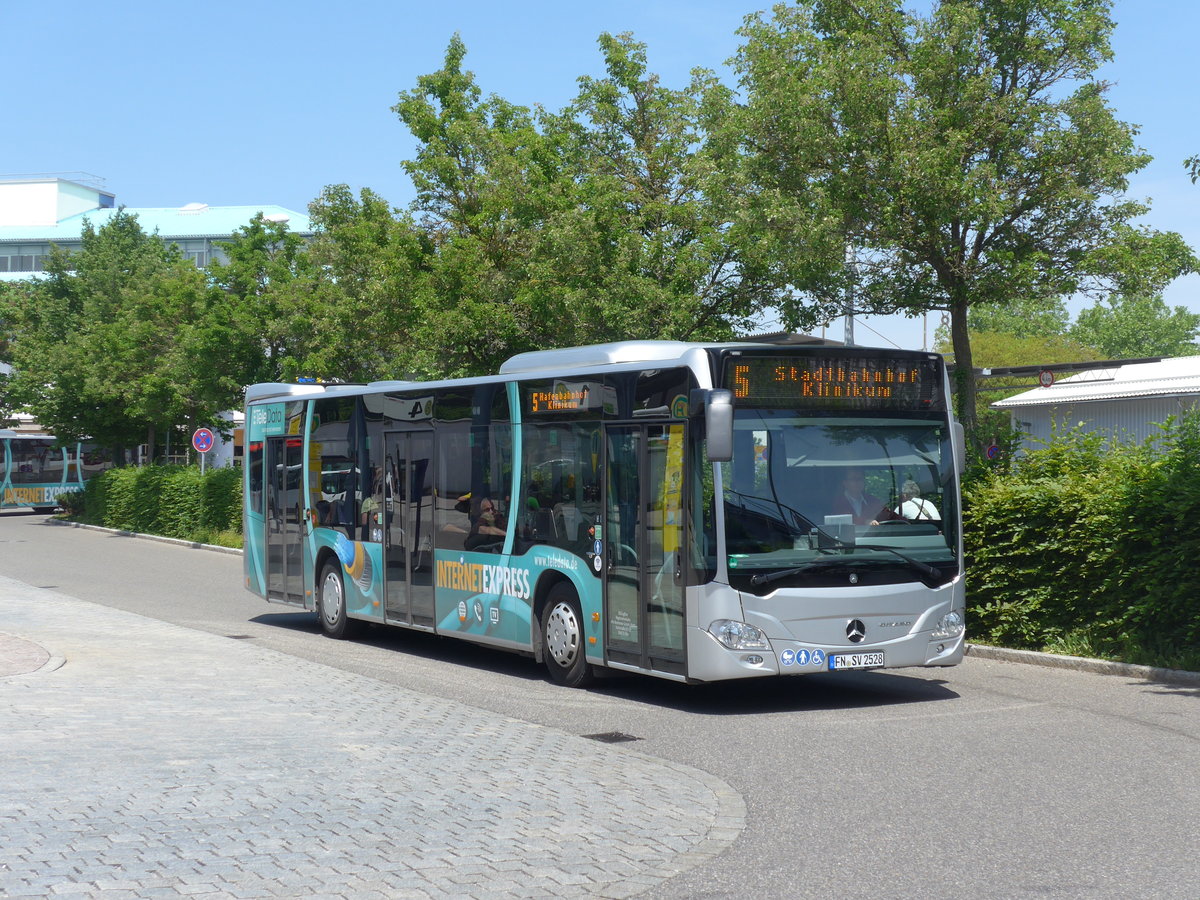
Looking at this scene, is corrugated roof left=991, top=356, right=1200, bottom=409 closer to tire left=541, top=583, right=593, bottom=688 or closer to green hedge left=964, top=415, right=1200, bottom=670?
green hedge left=964, top=415, right=1200, bottom=670

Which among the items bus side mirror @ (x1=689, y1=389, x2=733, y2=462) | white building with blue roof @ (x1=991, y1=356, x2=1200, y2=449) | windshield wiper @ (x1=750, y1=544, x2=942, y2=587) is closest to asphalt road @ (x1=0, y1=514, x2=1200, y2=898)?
windshield wiper @ (x1=750, y1=544, x2=942, y2=587)

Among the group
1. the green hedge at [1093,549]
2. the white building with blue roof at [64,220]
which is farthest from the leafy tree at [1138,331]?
the green hedge at [1093,549]

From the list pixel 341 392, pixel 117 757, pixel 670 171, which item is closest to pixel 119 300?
pixel 670 171

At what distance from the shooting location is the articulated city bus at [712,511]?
36.3ft

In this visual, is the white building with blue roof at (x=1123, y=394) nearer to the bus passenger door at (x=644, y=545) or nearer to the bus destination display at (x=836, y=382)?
the bus destination display at (x=836, y=382)

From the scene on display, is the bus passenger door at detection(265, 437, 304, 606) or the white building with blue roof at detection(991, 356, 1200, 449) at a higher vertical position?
the white building with blue roof at detection(991, 356, 1200, 449)

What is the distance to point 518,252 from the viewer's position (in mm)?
27766

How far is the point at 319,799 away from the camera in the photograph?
778 cm

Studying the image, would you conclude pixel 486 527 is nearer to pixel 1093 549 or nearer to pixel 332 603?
pixel 332 603

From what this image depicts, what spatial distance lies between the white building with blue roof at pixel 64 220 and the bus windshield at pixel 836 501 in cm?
10082

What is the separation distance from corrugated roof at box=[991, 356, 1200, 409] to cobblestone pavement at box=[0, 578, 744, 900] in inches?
987

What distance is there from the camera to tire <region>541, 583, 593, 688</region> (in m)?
12.6

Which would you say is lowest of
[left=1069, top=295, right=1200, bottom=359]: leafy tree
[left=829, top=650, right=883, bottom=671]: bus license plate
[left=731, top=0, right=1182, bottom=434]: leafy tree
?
[left=829, top=650, right=883, bottom=671]: bus license plate

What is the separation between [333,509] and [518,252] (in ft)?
38.5
